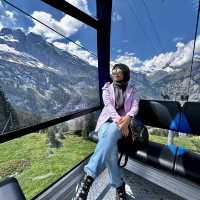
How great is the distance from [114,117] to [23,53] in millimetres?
957

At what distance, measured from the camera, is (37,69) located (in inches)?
76.3

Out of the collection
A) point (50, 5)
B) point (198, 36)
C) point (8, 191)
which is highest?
point (50, 5)

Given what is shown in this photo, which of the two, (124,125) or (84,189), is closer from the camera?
(84,189)

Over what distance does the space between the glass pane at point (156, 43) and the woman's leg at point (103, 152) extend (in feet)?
3.38

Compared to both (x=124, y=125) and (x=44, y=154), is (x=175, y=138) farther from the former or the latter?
(x=44, y=154)

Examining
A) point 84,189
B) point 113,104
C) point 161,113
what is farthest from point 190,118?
point 84,189

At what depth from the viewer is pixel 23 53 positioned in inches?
69.7

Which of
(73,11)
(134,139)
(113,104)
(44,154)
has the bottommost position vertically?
(44,154)

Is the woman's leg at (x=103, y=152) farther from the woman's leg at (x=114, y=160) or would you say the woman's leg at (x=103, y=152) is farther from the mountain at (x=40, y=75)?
the mountain at (x=40, y=75)

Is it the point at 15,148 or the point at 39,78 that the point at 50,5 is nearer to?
the point at 39,78

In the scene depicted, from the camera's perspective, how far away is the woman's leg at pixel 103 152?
1.53m

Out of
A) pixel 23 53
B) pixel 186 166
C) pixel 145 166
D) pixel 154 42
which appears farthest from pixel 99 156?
pixel 154 42

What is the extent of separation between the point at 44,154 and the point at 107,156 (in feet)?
3.70

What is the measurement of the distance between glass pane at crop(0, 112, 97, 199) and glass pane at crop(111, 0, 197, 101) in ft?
3.25
